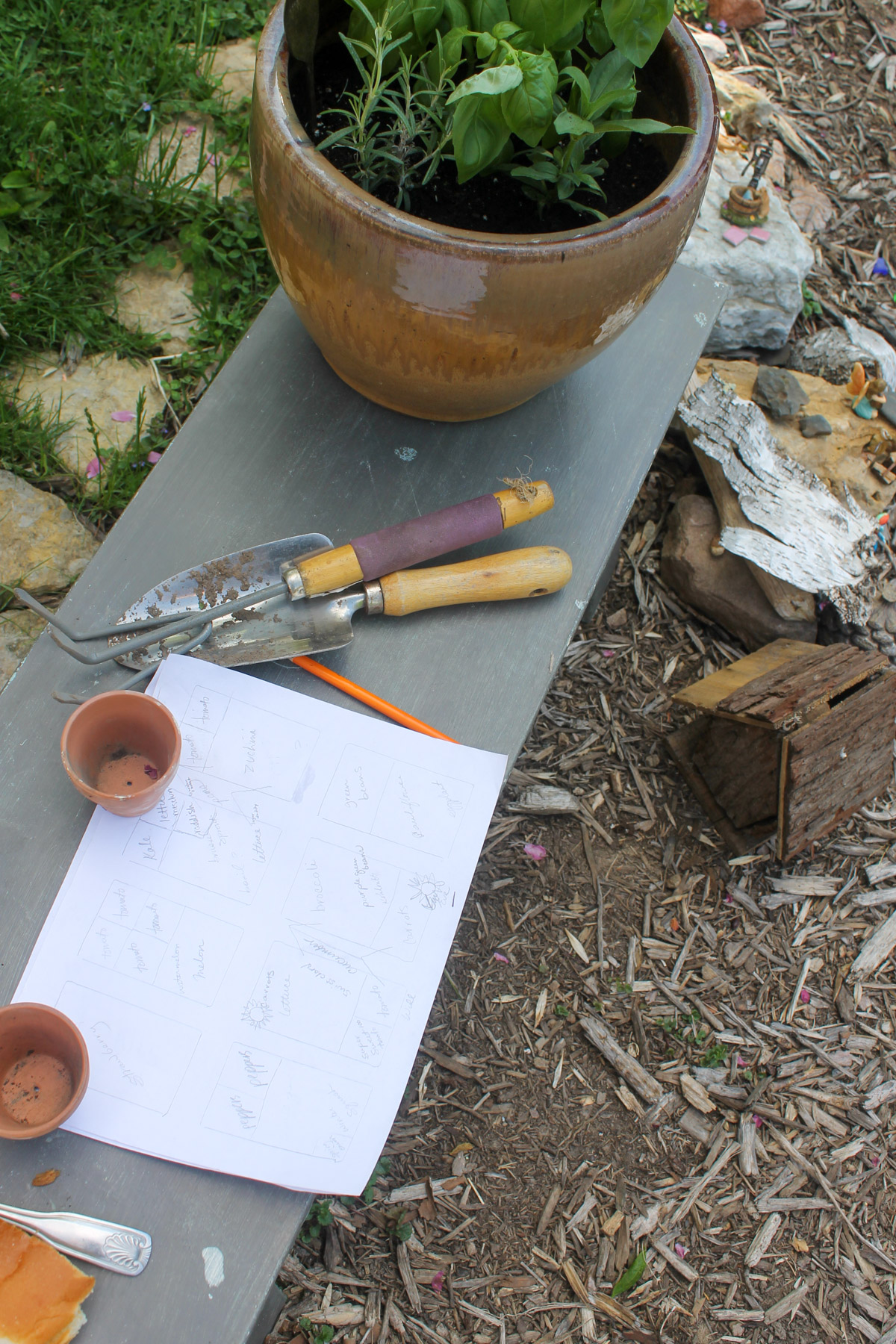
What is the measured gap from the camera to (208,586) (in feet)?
3.05

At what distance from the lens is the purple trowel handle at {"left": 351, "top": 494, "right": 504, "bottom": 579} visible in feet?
3.05

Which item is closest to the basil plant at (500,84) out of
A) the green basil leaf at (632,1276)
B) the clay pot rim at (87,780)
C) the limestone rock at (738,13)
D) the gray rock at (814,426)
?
the clay pot rim at (87,780)

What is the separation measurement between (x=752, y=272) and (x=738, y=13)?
105cm

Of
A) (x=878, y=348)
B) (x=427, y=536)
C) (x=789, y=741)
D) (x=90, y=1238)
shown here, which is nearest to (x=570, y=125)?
(x=427, y=536)

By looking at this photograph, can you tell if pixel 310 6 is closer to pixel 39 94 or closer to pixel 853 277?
pixel 39 94

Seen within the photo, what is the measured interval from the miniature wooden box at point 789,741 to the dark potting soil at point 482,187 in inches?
27.3

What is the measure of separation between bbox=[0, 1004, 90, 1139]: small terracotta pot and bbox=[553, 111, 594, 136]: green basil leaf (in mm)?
841

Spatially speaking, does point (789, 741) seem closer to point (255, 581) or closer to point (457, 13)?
point (255, 581)

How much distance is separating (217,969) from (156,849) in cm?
13

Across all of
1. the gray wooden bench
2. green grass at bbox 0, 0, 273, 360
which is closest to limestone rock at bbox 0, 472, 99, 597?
green grass at bbox 0, 0, 273, 360

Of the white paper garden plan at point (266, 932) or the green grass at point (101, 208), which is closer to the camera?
the white paper garden plan at point (266, 932)

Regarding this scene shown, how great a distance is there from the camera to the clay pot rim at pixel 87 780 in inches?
32.4

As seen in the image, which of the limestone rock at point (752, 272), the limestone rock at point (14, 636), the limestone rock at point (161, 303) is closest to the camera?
the limestone rock at point (14, 636)

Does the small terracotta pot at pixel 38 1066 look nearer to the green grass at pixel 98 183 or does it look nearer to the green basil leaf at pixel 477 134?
the green basil leaf at pixel 477 134
